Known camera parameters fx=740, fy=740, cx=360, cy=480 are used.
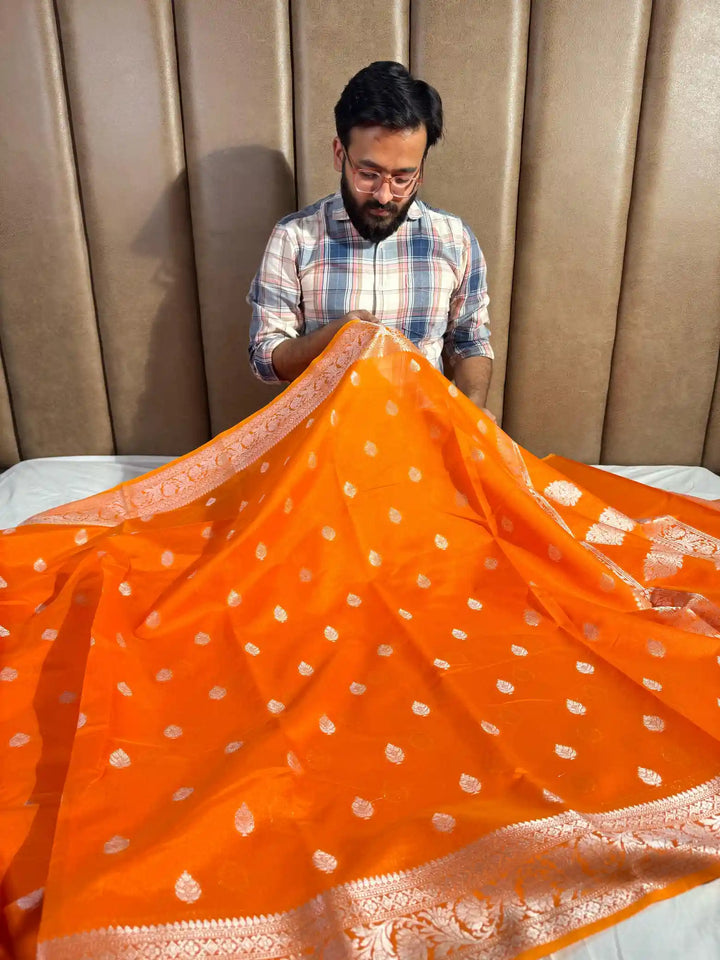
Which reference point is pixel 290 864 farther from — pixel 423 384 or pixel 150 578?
pixel 423 384

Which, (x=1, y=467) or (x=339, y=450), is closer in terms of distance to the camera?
(x=339, y=450)

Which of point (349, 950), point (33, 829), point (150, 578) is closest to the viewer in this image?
point (349, 950)

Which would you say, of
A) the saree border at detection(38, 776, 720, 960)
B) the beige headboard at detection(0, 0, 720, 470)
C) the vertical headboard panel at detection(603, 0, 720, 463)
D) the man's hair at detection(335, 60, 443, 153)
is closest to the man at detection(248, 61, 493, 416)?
the man's hair at detection(335, 60, 443, 153)

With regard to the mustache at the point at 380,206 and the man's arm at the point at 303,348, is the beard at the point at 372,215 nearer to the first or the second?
the mustache at the point at 380,206

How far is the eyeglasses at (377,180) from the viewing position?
1.43 meters

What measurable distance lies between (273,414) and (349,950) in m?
0.86

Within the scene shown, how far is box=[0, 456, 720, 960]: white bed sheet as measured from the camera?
64 centimetres

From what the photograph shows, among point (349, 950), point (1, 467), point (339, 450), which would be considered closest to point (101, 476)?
point (1, 467)

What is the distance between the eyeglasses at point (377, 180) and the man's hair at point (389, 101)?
0.26 feet

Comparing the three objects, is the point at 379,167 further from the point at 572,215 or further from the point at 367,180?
the point at 572,215

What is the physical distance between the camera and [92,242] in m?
1.64

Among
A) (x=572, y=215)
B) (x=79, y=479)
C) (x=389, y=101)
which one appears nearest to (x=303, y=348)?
(x=389, y=101)

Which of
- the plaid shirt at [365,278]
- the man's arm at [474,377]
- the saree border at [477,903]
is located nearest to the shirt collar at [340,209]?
the plaid shirt at [365,278]

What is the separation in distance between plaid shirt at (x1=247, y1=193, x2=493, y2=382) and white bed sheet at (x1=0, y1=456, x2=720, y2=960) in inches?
17.1
